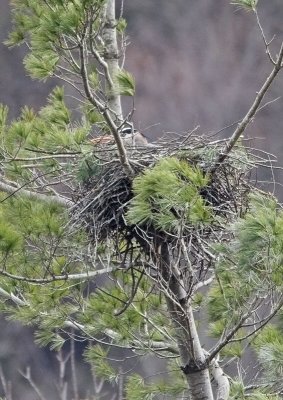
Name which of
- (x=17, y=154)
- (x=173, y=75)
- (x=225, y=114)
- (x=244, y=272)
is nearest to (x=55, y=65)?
(x=17, y=154)

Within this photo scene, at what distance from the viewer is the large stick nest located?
474 cm

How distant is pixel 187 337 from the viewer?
4.89 m

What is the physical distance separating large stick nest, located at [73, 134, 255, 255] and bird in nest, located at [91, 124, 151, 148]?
13 cm

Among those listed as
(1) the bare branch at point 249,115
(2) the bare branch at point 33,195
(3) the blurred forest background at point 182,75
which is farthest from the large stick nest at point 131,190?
(3) the blurred forest background at point 182,75

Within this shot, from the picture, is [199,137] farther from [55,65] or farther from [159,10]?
[159,10]

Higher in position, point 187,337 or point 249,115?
point 249,115

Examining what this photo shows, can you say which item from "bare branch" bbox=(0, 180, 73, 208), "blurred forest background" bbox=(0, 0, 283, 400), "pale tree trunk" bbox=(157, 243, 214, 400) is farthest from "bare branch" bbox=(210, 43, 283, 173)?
"blurred forest background" bbox=(0, 0, 283, 400)

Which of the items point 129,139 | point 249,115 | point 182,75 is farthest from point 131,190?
point 182,75

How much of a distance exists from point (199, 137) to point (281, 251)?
1.09 meters

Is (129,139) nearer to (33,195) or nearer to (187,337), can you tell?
(33,195)

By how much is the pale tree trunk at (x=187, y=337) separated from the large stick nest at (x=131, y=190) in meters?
0.14

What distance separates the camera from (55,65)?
4688 millimetres

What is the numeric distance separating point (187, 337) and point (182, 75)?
33.8ft

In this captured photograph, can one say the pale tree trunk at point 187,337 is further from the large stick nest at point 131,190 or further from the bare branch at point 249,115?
the bare branch at point 249,115
